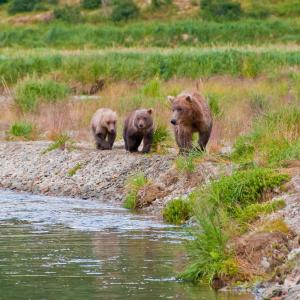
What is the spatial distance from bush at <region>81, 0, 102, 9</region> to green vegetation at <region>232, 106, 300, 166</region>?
52344mm

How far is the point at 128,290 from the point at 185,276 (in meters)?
0.80

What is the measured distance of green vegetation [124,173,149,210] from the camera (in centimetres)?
1767

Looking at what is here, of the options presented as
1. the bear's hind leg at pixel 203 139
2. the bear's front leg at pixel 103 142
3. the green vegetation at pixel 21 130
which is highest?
the bear's hind leg at pixel 203 139

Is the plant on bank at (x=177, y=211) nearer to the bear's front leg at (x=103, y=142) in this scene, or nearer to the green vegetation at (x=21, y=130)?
the bear's front leg at (x=103, y=142)

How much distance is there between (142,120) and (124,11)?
162 feet

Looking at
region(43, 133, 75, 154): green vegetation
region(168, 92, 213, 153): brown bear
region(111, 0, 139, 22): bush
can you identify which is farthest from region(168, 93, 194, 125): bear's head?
region(111, 0, 139, 22): bush

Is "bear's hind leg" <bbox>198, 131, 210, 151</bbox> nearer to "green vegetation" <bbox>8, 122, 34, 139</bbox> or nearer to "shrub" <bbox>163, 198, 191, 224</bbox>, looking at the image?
"shrub" <bbox>163, 198, 191, 224</bbox>

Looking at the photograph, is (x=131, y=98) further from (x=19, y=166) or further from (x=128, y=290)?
(x=128, y=290)

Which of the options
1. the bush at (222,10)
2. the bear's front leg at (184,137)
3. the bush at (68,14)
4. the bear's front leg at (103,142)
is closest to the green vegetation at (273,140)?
the bear's front leg at (184,137)

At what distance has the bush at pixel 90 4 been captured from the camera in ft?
232

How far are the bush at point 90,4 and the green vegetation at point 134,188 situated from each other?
174 ft

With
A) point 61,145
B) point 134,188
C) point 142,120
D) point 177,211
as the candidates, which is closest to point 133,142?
point 142,120

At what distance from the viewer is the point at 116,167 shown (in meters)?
19.7

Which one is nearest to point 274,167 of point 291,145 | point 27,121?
point 291,145
